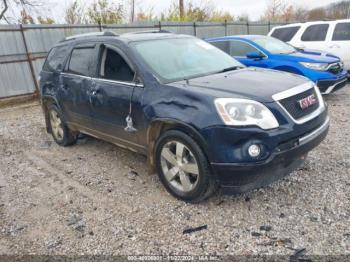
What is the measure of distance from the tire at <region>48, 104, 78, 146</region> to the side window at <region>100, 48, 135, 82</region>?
1.57m

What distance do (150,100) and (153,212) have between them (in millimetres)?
1173

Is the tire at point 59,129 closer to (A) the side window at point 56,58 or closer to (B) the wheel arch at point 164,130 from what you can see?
(A) the side window at point 56,58

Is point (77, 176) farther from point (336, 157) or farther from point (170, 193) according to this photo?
point (336, 157)

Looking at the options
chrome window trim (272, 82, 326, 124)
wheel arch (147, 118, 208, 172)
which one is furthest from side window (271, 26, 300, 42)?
wheel arch (147, 118, 208, 172)

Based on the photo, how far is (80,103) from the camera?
4.53 meters

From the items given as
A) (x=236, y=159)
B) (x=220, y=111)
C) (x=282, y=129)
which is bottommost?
(x=236, y=159)

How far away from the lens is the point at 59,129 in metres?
5.59

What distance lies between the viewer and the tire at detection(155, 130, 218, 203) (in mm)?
3086

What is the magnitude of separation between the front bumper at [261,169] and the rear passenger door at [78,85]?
2281mm

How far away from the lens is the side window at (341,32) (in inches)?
364

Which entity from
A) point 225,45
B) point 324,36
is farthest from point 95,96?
point 324,36

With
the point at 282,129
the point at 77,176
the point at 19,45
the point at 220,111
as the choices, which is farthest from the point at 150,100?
the point at 19,45

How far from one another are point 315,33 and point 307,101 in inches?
294

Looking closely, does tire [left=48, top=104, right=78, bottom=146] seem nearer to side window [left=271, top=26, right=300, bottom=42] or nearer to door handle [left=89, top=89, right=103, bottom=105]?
door handle [left=89, top=89, right=103, bottom=105]
